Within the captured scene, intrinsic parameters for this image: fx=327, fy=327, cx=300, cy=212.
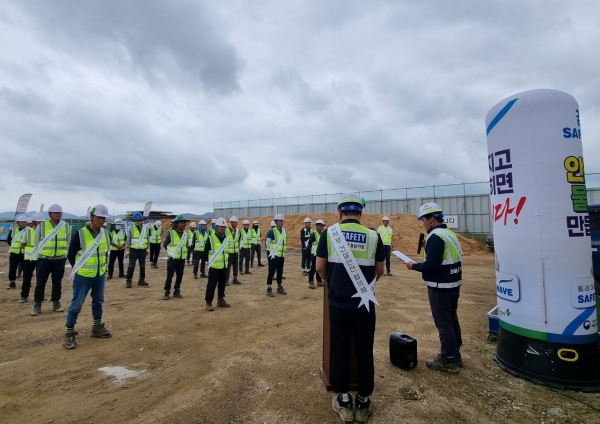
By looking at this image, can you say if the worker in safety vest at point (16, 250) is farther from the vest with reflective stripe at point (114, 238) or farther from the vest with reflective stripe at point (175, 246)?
the vest with reflective stripe at point (175, 246)

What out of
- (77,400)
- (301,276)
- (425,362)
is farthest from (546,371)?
(301,276)

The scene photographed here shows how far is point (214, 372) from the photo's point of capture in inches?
170

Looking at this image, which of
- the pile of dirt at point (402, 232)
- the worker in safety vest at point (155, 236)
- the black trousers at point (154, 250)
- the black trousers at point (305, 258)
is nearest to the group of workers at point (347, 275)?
the black trousers at point (305, 258)

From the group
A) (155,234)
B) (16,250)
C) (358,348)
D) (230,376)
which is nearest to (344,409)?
(358,348)

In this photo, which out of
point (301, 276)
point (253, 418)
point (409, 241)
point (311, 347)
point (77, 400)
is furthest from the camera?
point (409, 241)

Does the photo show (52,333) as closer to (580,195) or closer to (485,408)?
(485,408)

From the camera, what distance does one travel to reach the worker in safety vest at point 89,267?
527cm

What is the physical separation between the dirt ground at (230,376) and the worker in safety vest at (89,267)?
307 millimetres

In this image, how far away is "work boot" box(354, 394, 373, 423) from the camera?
3198mm

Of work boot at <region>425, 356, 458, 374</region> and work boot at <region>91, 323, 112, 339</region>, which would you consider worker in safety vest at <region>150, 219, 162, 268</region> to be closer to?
work boot at <region>91, 323, 112, 339</region>

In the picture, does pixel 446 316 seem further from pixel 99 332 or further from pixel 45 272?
pixel 45 272

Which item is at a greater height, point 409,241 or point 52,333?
point 409,241

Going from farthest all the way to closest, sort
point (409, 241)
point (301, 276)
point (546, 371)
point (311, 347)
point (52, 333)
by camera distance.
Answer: point (409, 241)
point (301, 276)
point (52, 333)
point (311, 347)
point (546, 371)

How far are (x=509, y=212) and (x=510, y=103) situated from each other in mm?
1470
